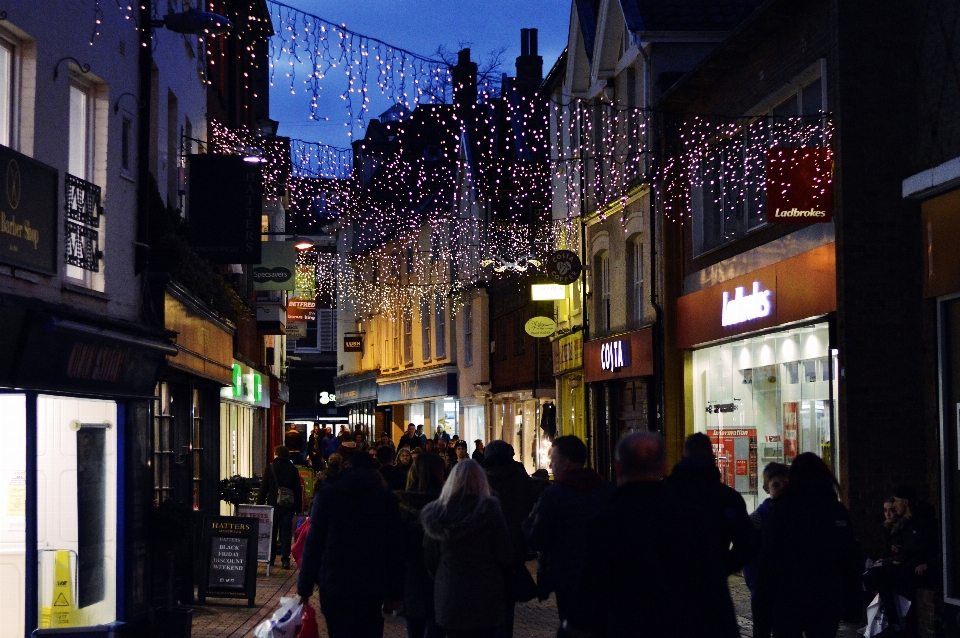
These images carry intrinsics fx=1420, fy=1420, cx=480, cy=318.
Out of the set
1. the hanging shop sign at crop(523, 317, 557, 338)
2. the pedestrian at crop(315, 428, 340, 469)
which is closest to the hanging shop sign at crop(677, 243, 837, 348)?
the hanging shop sign at crop(523, 317, 557, 338)

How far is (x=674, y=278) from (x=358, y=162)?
34.8 meters

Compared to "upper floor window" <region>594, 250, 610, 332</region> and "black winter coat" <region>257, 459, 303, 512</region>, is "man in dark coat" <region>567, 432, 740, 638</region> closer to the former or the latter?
"black winter coat" <region>257, 459, 303, 512</region>

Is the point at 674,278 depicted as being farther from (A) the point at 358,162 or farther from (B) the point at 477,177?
(A) the point at 358,162

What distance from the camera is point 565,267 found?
28.2m

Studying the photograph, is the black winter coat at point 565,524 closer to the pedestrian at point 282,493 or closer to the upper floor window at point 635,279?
the pedestrian at point 282,493

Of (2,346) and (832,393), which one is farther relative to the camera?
(832,393)

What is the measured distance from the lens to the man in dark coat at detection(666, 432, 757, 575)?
835 centimetres

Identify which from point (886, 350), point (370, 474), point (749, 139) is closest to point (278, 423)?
point (749, 139)

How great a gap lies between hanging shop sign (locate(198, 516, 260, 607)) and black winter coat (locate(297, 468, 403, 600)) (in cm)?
724

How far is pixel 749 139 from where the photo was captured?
19031 mm

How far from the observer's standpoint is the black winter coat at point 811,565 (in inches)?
340

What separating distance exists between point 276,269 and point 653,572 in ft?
72.4

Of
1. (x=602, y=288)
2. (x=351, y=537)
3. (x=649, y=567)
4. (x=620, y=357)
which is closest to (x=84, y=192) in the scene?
(x=351, y=537)

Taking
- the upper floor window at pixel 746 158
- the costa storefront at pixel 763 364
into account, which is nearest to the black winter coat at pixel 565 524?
the costa storefront at pixel 763 364
